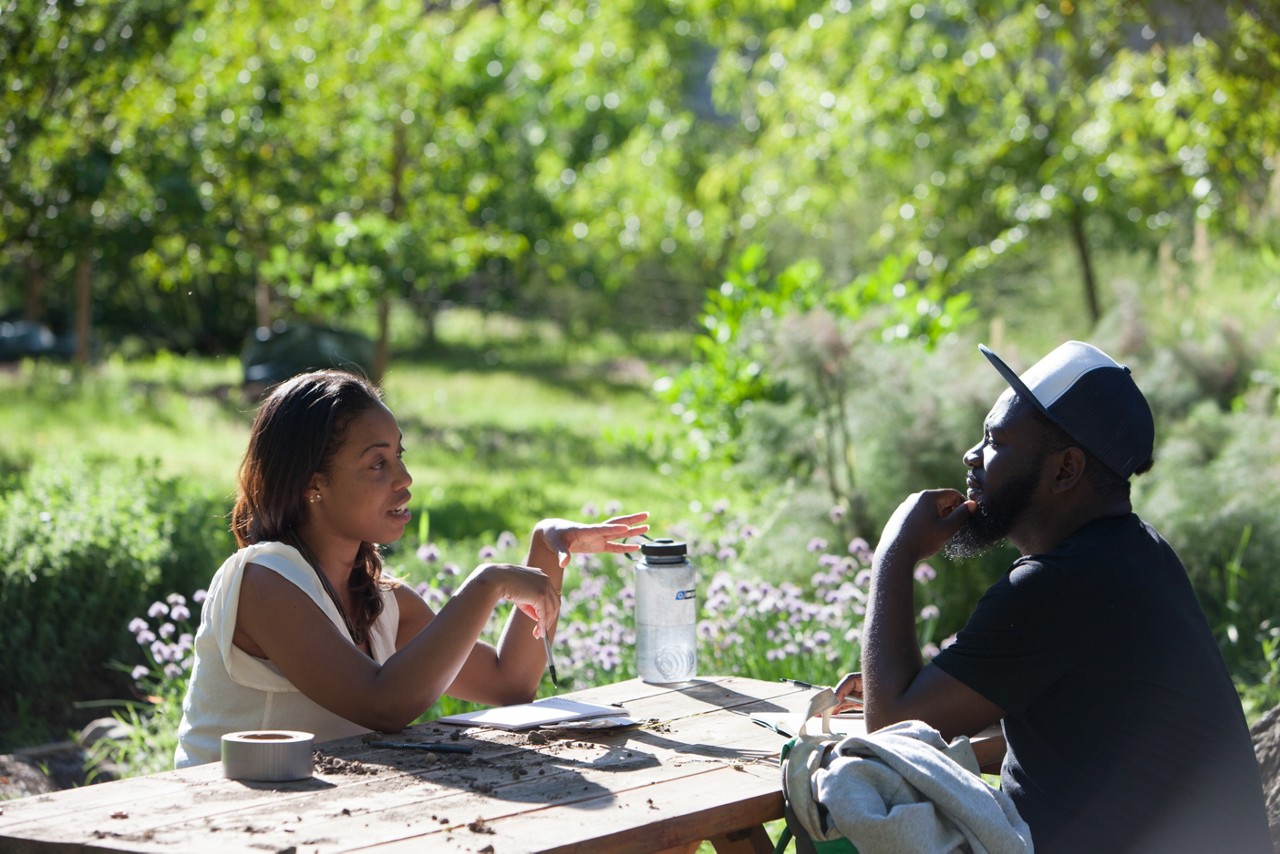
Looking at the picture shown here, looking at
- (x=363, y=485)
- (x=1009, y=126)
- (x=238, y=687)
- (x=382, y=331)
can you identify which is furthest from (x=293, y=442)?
(x=382, y=331)

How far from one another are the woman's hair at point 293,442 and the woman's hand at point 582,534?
0.55 meters

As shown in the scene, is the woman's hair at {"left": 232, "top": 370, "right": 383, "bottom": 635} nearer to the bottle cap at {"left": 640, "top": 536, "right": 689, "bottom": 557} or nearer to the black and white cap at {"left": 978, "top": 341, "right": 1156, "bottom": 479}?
the bottle cap at {"left": 640, "top": 536, "right": 689, "bottom": 557}

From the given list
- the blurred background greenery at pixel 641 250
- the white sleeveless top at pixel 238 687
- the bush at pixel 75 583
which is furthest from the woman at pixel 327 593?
the blurred background greenery at pixel 641 250

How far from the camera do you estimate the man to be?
2.52 meters

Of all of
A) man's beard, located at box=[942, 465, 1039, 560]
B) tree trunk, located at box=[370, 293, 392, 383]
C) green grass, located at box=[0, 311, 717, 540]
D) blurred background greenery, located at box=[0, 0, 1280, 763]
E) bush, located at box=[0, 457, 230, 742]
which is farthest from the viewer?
tree trunk, located at box=[370, 293, 392, 383]

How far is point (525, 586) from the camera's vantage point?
297 centimetres

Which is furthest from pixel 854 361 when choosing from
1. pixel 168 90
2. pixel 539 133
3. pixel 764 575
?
pixel 539 133

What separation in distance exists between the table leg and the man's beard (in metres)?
0.71

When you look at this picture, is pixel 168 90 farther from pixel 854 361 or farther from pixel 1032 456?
pixel 1032 456

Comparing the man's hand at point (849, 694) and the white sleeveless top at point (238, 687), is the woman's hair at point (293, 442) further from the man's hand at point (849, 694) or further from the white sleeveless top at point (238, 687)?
the man's hand at point (849, 694)

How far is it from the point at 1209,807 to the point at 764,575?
415 centimetres

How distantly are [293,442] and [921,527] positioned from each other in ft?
4.30

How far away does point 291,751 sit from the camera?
7.96 feet

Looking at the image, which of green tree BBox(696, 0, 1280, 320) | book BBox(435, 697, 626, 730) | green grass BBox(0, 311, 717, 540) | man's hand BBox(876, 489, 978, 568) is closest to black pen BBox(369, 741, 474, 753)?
book BBox(435, 697, 626, 730)
